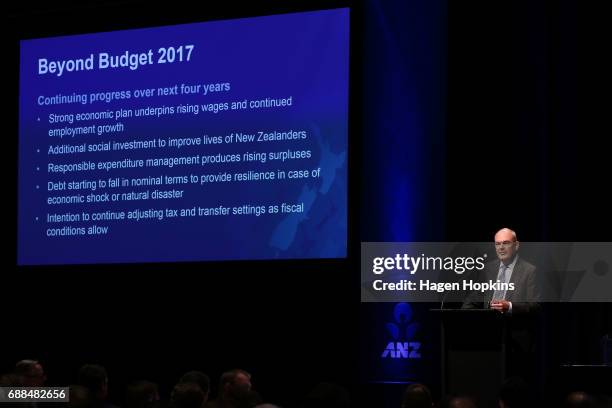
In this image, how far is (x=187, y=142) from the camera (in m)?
7.70

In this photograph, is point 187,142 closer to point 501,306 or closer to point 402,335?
point 402,335

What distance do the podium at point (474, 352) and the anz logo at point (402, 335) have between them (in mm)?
1747

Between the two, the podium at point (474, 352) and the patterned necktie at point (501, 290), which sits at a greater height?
the patterned necktie at point (501, 290)

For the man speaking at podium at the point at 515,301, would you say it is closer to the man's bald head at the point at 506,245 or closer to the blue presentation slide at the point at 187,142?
the man's bald head at the point at 506,245

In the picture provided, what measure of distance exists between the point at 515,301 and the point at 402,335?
1.72 m

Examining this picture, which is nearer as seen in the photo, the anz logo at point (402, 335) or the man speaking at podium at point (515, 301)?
the man speaking at podium at point (515, 301)

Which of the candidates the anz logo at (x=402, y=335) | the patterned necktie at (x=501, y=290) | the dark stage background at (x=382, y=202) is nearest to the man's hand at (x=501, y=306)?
the patterned necktie at (x=501, y=290)

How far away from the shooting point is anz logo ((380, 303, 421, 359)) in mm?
7254

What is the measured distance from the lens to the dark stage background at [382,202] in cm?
687

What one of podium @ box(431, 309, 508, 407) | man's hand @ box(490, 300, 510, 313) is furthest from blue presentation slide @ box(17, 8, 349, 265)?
man's hand @ box(490, 300, 510, 313)

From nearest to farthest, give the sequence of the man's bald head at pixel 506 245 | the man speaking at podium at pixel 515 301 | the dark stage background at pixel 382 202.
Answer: the man speaking at podium at pixel 515 301 < the man's bald head at pixel 506 245 < the dark stage background at pixel 382 202

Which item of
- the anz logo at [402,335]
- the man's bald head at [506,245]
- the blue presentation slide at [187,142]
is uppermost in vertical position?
the blue presentation slide at [187,142]

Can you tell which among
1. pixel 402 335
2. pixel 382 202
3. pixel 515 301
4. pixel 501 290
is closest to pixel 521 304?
pixel 515 301

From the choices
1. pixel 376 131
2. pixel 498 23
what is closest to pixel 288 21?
pixel 376 131
